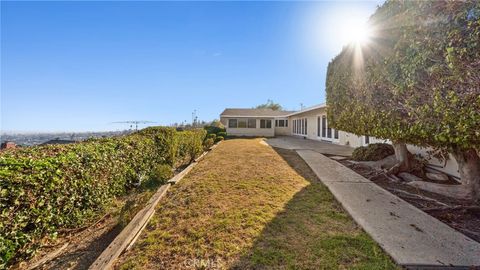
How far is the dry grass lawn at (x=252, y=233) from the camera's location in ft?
7.91

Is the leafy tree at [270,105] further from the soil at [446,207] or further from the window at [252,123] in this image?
the soil at [446,207]

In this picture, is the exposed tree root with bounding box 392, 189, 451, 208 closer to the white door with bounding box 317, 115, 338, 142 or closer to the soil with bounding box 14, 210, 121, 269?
the soil with bounding box 14, 210, 121, 269

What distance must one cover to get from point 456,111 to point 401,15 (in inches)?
90.3

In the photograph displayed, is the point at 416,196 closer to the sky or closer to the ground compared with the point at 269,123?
closer to the ground

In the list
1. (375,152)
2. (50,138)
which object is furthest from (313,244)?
(50,138)

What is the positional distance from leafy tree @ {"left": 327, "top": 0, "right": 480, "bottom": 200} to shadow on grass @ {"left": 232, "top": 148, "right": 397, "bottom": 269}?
6.60 ft

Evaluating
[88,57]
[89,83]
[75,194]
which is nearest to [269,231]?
[75,194]

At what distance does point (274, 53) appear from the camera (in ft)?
49.8

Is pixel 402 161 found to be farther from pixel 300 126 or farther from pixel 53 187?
pixel 300 126

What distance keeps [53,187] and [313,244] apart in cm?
351

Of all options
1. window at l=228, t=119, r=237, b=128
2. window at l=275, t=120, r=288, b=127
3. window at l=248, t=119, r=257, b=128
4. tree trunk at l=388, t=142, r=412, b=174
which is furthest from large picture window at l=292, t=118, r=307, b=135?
tree trunk at l=388, t=142, r=412, b=174

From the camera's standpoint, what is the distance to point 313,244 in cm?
274

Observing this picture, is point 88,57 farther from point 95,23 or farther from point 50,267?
point 50,267

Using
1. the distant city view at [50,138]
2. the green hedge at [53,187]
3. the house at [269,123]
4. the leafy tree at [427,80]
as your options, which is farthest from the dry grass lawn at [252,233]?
the house at [269,123]
